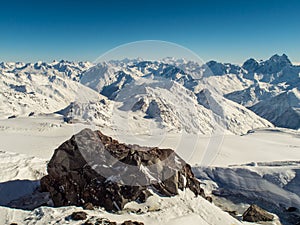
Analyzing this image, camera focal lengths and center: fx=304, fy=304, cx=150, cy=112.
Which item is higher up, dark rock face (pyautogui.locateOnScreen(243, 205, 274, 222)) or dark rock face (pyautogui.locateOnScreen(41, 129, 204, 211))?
dark rock face (pyautogui.locateOnScreen(41, 129, 204, 211))

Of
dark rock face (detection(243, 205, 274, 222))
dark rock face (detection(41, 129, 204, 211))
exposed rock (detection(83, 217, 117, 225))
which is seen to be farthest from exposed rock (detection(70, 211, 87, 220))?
dark rock face (detection(243, 205, 274, 222))

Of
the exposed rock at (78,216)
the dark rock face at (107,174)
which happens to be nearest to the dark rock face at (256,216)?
the dark rock face at (107,174)

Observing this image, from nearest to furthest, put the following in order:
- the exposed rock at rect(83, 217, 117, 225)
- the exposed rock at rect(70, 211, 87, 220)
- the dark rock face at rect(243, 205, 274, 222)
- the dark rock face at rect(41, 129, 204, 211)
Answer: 1. the exposed rock at rect(83, 217, 117, 225)
2. the exposed rock at rect(70, 211, 87, 220)
3. the dark rock face at rect(41, 129, 204, 211)
4. the dark rock face at rect(243, 205, 274, 222)

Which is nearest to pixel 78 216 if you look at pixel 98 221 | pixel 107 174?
pixel 98 221

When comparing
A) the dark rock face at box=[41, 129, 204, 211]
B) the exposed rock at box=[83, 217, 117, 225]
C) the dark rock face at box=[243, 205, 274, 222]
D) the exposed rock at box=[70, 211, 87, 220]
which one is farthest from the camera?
the dark rock face at box=[243, 205, 274, 222]

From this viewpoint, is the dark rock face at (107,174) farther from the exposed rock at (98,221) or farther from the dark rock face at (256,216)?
the dark rock face at (256,216)

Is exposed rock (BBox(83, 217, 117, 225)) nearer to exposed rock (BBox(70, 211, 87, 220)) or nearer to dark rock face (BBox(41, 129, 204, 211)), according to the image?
exposed rock (BBox(70, 211, 87, 220))

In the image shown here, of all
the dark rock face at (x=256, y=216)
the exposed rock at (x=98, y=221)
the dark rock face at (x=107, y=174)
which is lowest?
the dark rock face at (x=256, y=216)

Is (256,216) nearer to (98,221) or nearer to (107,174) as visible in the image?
(107,174)

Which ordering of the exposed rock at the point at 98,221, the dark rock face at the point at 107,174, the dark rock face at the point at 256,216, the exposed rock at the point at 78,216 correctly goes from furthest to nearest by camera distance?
the dark rock face at the point at 256,216 < the dark rock face at the point at 107,174 < the exposed rock at the point at 78,216 < the exposed rock at the point at 98,221
